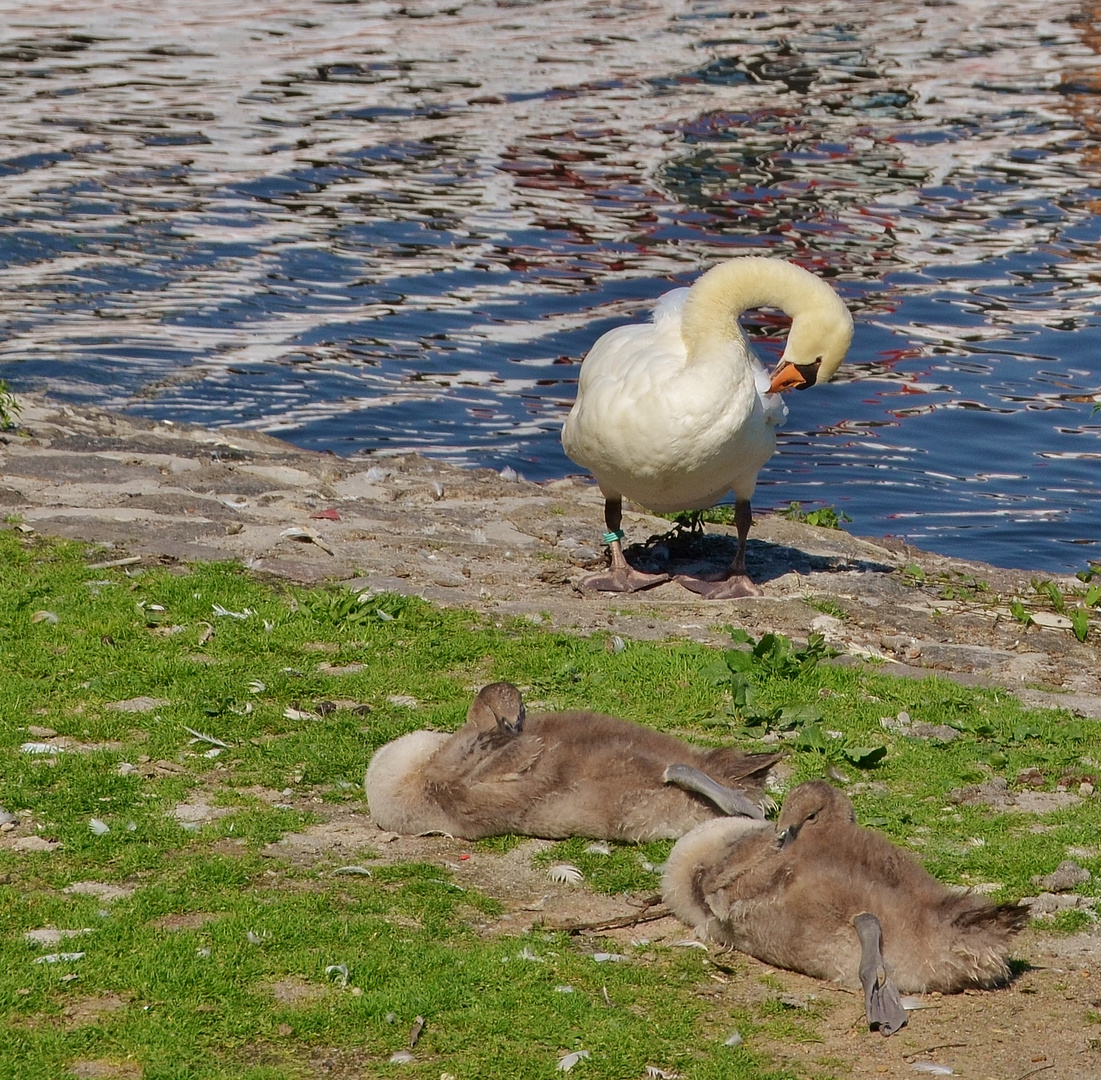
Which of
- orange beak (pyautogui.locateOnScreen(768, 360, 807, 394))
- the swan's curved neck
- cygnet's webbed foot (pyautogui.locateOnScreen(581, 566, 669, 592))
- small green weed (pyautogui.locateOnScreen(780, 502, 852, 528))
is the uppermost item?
the swan's curved neck

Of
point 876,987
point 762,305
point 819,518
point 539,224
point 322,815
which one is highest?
point 762,305

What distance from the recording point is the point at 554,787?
20.2 ft

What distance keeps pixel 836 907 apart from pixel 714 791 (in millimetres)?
816

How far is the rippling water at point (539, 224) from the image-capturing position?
17188 mm

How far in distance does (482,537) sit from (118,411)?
22.1ft

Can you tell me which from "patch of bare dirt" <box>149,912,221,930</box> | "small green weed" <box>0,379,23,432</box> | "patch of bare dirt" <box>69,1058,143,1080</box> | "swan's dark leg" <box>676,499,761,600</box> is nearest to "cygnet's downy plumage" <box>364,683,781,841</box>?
"patch of bare dirt" <box>149,912,221,930</box>

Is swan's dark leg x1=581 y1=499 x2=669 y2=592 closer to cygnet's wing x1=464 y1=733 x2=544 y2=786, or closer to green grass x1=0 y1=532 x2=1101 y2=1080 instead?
green grass x1=0 y1=532 x2=1101 y2=1080

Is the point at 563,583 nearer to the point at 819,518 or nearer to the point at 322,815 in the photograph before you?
the point at 819,518

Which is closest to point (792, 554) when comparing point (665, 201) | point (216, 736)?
point (216, 736)

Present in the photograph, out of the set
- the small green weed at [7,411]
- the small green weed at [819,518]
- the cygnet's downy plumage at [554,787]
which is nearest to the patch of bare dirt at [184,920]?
the cygnet's downy plumage at [554,787]

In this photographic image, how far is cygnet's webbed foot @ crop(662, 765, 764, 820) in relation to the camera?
232 inches

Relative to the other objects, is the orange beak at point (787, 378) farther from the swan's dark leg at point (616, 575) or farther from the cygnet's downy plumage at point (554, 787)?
the cygnet's downy plumage at point (554, 787)

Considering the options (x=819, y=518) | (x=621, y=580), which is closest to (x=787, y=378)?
(x=621, y=580)

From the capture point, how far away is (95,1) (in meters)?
41.9
